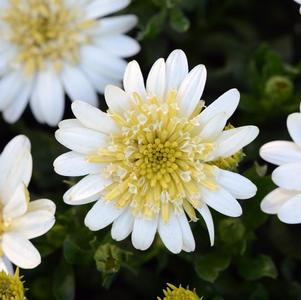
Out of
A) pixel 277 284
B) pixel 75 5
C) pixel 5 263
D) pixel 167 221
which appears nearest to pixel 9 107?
pixel 75 5

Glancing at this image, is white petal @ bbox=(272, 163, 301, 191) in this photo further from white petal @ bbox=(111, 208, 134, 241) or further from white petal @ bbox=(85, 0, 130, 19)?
white petal @ bbox=(85, 0, 130, 19)

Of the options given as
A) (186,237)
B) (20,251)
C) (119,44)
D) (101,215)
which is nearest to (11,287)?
(20,251)

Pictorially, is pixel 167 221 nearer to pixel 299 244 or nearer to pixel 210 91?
pixel 299 244

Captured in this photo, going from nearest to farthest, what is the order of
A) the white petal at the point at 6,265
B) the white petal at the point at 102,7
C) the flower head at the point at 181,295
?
the flower head at the point at 181,295
the white petal at the point at 6,265
the white petal at the point at 102,7

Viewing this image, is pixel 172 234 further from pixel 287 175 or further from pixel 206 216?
pixel 287 175

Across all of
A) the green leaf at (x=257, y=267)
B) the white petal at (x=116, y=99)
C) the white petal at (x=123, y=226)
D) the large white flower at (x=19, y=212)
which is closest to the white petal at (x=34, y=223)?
the large white flower at (x=19, y=212)

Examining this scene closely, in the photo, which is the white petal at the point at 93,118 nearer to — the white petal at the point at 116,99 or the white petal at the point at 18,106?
the white petal at the point at 116,99
